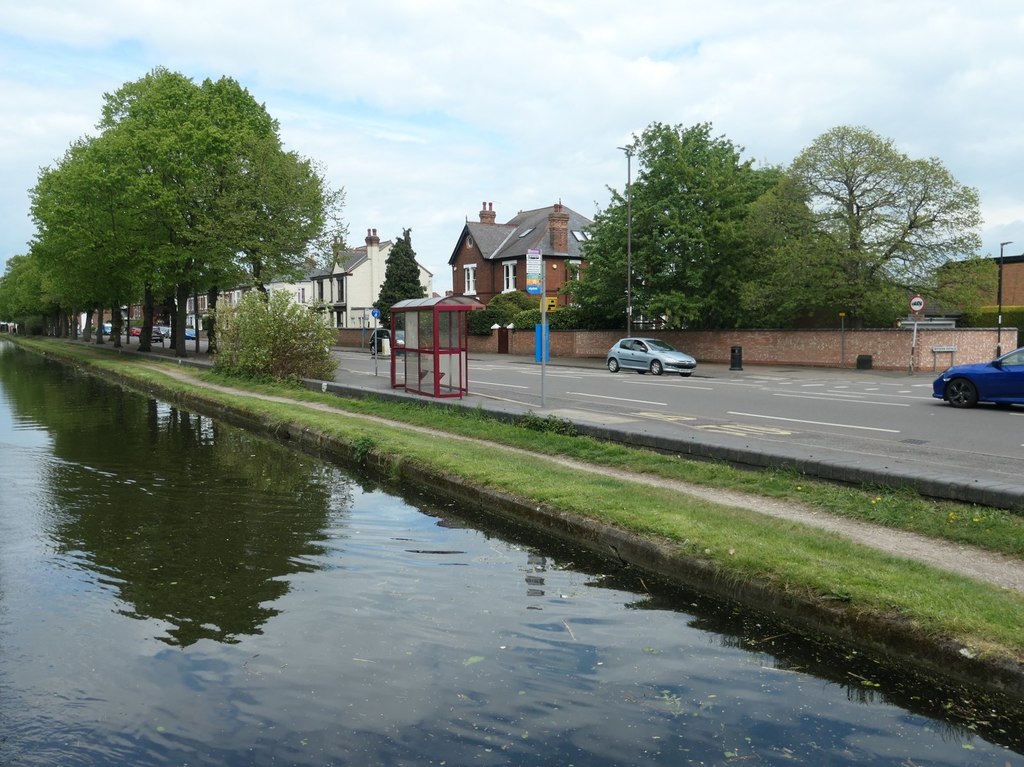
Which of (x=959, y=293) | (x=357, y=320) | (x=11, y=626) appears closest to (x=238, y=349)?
(x=11, y=626)

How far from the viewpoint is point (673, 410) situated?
1798 cm

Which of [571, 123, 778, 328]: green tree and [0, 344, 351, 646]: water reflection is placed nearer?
[0, 344, 351, 646]: water reflection

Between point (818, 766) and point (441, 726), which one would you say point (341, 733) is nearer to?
point (441, 726)

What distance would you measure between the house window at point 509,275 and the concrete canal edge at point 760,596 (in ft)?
182

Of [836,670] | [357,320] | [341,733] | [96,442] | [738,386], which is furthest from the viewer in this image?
[357,320]

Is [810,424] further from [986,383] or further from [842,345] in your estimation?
[842,345]

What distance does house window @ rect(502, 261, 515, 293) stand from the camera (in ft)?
221

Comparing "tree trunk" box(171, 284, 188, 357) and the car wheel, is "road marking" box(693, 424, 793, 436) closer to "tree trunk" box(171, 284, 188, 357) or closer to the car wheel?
the car wheel

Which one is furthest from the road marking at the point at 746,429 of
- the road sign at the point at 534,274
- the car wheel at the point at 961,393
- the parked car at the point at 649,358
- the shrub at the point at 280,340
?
the parked car at the point at 649,358

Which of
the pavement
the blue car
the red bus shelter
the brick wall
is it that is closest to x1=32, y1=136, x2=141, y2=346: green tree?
the red bus shelter

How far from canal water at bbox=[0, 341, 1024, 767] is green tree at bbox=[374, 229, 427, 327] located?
63.6 meters

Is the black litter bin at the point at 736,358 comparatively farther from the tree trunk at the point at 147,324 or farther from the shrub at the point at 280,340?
the tree trunk at the point at 147,324

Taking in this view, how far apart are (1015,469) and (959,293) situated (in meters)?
28.2

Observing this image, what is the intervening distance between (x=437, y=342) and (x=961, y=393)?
36.9 feet
